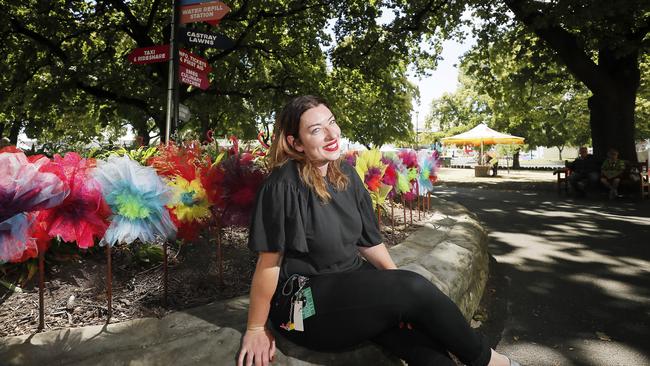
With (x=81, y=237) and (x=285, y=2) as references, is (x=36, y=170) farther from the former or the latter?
(x=285, y=2)

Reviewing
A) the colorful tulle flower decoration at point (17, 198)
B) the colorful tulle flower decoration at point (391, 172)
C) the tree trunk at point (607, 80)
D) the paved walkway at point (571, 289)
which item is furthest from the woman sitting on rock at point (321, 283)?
the tree trunk at point (607, 80)

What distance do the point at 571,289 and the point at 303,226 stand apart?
296 centimetres

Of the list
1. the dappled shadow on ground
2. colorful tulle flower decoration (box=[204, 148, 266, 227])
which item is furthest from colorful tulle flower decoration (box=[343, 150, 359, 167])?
colorful tulle flower decoration (box=[204, 148, 266, 227])

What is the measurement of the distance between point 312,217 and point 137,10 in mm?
14132

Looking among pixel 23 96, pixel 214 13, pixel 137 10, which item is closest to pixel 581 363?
pixel 214 13

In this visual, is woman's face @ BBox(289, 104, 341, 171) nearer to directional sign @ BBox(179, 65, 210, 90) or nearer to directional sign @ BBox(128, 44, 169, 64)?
directional sign @ BBox(179, 65, 210, 90)

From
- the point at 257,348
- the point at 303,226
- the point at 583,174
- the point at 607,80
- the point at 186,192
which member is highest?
the point at 607,80

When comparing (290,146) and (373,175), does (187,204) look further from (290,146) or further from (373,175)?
(373,175)

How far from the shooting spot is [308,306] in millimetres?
1637

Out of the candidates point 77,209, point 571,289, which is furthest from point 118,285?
point 571,289

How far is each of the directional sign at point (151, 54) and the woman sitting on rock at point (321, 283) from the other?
3409mm

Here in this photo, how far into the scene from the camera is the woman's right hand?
4.86 ft

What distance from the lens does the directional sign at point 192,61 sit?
4645 mm

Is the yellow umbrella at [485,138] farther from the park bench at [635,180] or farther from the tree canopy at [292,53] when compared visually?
the park bench at [635,180]
